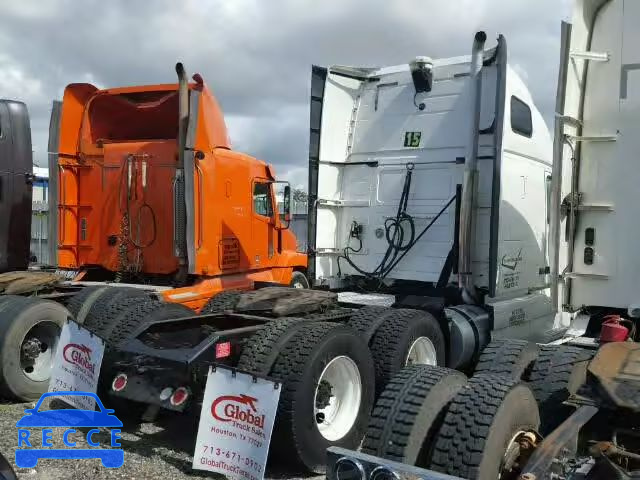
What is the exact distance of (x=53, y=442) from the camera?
4727 millimetres

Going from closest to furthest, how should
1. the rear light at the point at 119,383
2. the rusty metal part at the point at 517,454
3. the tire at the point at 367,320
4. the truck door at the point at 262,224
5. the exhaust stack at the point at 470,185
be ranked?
the rusty metal part at the point at 517,454 < the rear light at the point at 119,383 < the tire at the point at 367,320 < the exhaust stack at the point at 470,185 < the truck door at the point at 262,224

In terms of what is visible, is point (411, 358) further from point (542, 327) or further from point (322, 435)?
point (542, 327)

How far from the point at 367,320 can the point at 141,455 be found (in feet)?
7.55

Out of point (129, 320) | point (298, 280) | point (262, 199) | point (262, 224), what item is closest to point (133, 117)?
point (262, 199)

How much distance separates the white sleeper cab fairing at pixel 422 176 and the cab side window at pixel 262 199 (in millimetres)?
1734

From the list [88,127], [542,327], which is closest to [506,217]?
[542,327]

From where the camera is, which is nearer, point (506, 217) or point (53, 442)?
point (53, 442)

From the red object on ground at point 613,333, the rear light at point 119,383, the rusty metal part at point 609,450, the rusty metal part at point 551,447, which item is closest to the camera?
the rusty metal part at point 551,447

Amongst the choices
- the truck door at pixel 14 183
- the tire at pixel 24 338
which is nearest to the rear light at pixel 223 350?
the tire at pixel 24 338

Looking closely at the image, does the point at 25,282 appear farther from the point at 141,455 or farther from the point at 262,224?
the point at 262,224

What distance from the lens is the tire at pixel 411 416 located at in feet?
8.97

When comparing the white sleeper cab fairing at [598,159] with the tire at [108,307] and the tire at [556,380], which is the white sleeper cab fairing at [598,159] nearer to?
the tire at [556,380]

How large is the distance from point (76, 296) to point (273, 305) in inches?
93.4

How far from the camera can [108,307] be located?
583 cm
